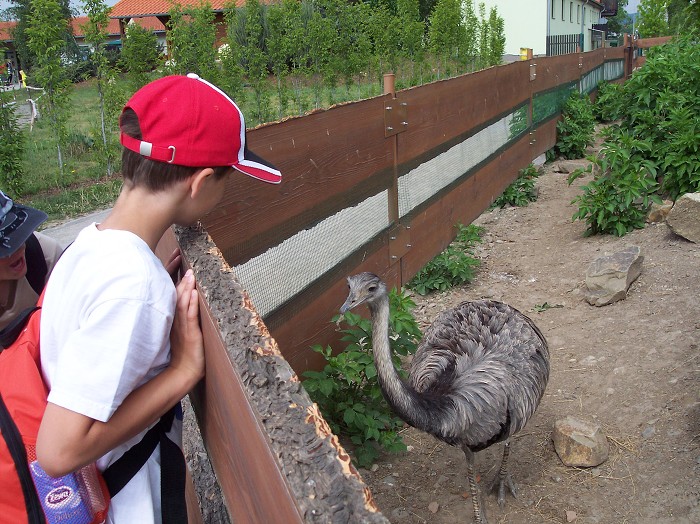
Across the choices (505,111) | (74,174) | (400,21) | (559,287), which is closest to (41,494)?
(559,287)

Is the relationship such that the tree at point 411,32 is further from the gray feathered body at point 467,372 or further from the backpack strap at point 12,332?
the backpack strap at point 12,332

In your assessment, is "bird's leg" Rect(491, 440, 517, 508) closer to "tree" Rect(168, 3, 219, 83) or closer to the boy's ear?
the boy's ear

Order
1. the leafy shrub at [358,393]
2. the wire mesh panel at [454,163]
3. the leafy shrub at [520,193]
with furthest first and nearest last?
1. the leafy shrub at [520,193]
2. the wire mesh panel at [454,163]
3. the leafy shrub at [358,393]

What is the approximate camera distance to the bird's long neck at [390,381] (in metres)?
3.06

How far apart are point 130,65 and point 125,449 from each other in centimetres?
1117

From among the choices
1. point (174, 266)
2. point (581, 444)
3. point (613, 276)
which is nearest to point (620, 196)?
point (613, 276)

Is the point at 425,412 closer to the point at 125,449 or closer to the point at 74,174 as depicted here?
the point at 125,449

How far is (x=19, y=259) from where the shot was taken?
2221 millimetres

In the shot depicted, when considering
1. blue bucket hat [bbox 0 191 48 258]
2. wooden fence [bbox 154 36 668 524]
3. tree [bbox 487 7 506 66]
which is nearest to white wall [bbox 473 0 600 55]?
tree [bbox 487 7 506 66]

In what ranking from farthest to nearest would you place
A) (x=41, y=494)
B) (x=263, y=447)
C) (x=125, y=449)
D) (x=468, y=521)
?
(x=468, y=521)
(x=125, y=449)
(x=41, y=494)
(x=263, y=447)

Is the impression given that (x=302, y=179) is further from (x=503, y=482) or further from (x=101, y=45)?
(x=101, y=45)

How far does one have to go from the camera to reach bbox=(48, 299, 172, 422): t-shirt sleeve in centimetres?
132

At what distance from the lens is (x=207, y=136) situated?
1614mm

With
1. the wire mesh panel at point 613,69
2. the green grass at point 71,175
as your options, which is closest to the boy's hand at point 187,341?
the green grass at point 71,175
